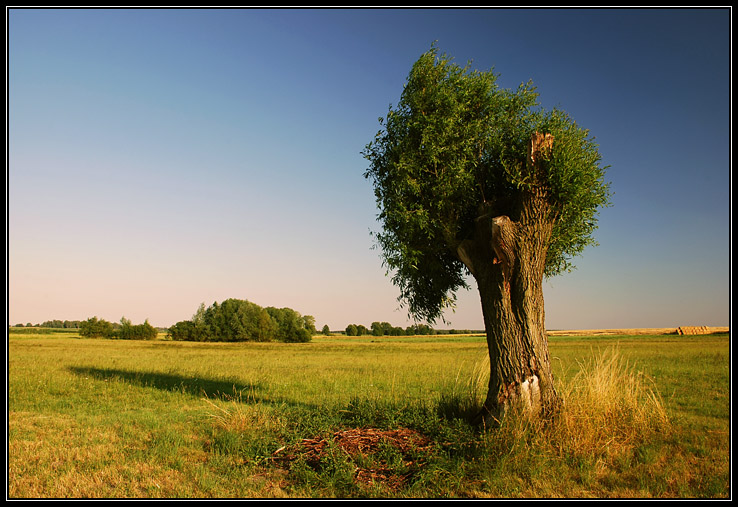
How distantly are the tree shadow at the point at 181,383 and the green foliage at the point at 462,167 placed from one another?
9.60 metres

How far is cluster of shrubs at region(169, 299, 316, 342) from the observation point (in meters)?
116

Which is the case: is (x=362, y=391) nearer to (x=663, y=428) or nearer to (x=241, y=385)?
(x=241, y=385)

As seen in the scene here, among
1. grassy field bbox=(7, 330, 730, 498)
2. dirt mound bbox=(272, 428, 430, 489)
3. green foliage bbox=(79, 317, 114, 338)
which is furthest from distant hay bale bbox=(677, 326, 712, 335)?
green foliage bbox=(79, 317, 114, 338)

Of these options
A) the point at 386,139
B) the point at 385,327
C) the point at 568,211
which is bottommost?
the point at 385,327

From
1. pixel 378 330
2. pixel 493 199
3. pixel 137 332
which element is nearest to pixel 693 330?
pixel 378 330

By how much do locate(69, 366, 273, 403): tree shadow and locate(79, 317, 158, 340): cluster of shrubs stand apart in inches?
3643

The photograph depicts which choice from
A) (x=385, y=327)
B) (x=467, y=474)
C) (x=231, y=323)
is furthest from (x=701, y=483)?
(x=385, y=327)

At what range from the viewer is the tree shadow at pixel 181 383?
18.6 meters

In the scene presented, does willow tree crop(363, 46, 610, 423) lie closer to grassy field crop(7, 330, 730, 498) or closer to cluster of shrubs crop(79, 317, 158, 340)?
grassy field crop(7, 330, 730, 498)

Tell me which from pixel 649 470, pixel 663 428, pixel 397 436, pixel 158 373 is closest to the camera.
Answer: pixel 649 470

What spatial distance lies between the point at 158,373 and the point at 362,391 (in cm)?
1520

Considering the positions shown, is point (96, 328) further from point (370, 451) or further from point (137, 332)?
point (370, 451)

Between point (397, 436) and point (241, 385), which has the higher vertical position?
point (397, 436)

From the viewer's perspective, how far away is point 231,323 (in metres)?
117
